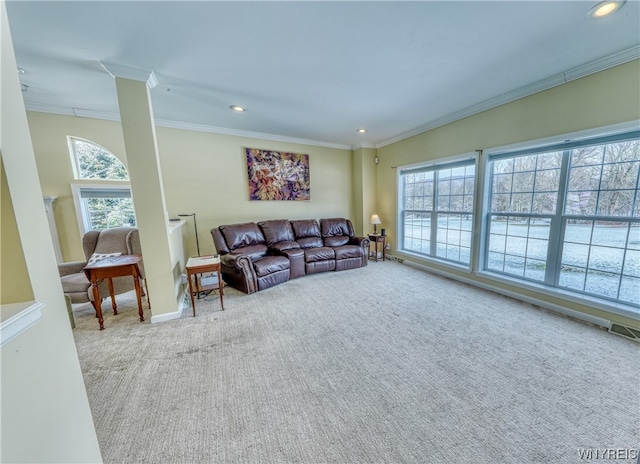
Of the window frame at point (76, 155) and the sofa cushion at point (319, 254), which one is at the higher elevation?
the window frame at point (76, 155)

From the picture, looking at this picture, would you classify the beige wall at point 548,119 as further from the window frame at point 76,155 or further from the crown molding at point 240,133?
the window frame at point 76,155

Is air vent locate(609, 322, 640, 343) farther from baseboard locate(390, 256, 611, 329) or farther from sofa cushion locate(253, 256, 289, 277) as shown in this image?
sofa cushion locate(253, 256, 289, 277)

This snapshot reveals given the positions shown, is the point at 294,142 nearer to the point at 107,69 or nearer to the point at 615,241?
the point at 107,69

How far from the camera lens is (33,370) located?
0.83 meters

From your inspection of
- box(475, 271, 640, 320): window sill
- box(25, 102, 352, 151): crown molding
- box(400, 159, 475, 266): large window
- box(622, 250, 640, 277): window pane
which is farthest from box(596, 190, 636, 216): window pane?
box(25, 102, 352, 151): crown molding

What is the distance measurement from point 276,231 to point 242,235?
623 mm

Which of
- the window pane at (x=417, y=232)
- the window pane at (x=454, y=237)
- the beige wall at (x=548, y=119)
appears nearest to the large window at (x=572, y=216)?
the beige wall at (x=548, y=119)

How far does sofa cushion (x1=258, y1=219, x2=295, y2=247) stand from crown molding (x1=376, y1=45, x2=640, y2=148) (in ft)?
9.98

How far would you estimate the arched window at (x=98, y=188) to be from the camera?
3.24 metres

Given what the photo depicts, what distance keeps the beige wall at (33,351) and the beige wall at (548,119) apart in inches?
161

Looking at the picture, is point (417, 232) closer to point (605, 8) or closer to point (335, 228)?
point (335, 228)

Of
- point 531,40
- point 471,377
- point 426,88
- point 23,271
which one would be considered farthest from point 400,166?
point 23,271

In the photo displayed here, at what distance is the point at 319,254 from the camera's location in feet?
13.4

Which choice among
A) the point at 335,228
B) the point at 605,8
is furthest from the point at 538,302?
the point at 335,228
